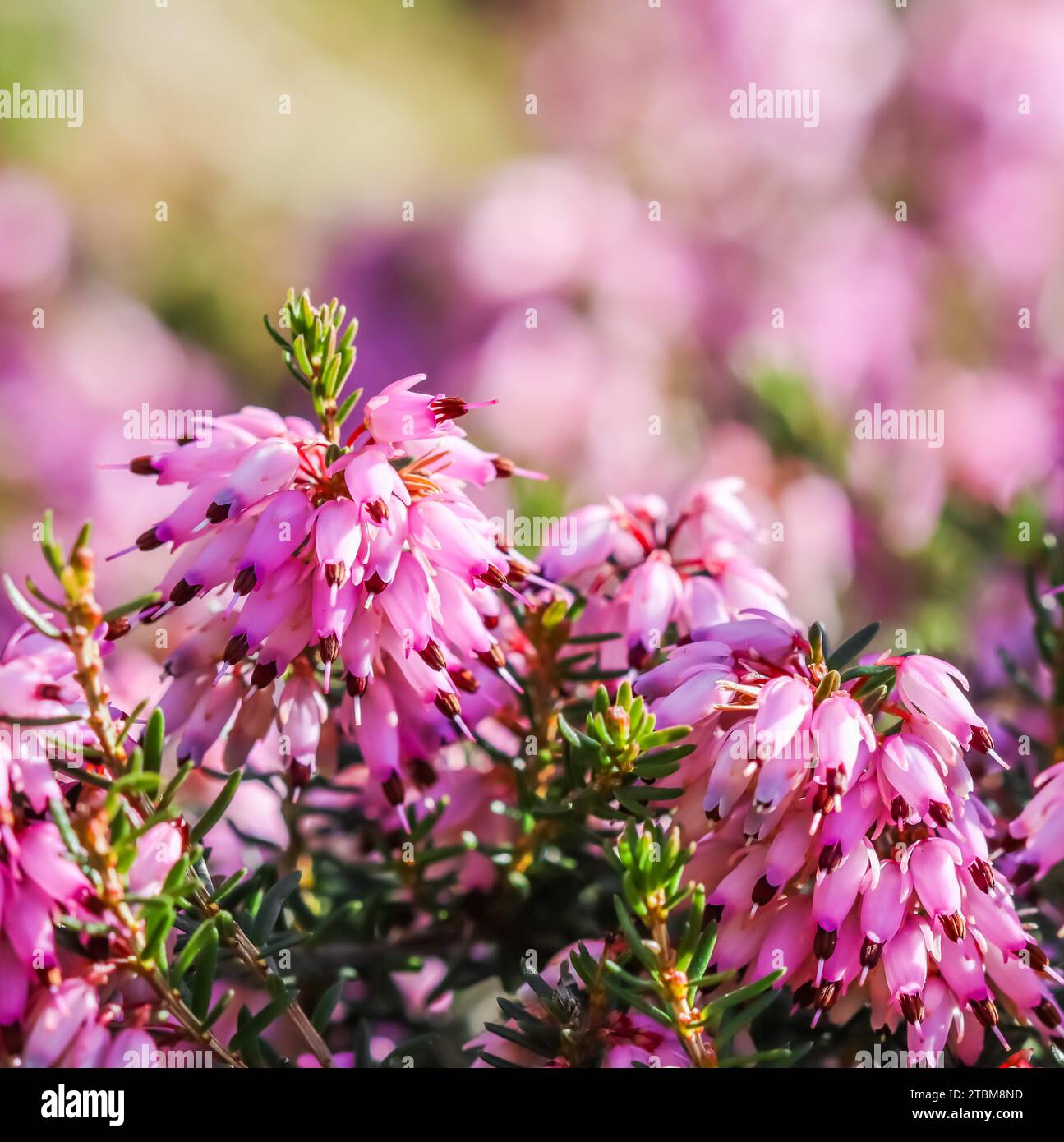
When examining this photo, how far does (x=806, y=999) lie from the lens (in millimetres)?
691

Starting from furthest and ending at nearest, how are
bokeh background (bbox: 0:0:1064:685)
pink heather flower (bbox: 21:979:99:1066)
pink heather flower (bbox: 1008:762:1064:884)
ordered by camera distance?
1. bokeh background (bbox: 0:0:1064:685)
2. pink heather flower (bbox: 1008:762:1064:884)
3. pink heather flower (bbox: 21:979:99:1066)

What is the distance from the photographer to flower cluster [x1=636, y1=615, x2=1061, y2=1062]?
629 mm

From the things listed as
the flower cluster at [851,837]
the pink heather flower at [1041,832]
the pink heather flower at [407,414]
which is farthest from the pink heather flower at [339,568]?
the pink heather flower at [1041,832]

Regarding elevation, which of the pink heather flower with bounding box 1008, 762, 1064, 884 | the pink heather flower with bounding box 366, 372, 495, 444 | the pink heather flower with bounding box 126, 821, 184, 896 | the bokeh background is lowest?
the pink heather flower with bounding box 1008, 762, 1064, 884

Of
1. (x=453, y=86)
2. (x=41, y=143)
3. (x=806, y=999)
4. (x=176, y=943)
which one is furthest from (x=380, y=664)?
(x=453, y=86)

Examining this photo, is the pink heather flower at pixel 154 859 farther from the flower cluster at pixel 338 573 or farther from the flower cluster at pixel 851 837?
the flower cluster at pixel 851 837

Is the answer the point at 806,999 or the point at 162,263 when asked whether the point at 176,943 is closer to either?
the point at 806,999

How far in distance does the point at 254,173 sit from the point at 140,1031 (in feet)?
9.67

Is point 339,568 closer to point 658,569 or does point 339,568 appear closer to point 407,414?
point 407,414

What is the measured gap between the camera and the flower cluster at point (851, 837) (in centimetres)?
63

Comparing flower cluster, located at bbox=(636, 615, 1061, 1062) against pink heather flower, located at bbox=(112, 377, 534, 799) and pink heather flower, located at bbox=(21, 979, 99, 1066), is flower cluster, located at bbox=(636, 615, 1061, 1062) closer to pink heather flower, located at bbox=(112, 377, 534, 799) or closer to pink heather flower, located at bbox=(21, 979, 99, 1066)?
pink heather flower, located at bbox=(112, 377, 534, 799)

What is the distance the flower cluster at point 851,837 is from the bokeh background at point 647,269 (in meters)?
0.45

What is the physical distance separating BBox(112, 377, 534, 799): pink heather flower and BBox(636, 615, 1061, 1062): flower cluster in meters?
0.12

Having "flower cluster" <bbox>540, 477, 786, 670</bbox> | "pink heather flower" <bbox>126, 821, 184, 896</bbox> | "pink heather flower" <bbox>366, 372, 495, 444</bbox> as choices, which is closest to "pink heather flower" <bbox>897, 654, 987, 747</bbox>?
"flower cluster" <bbox>540, 477, 786, 670</bbox>
